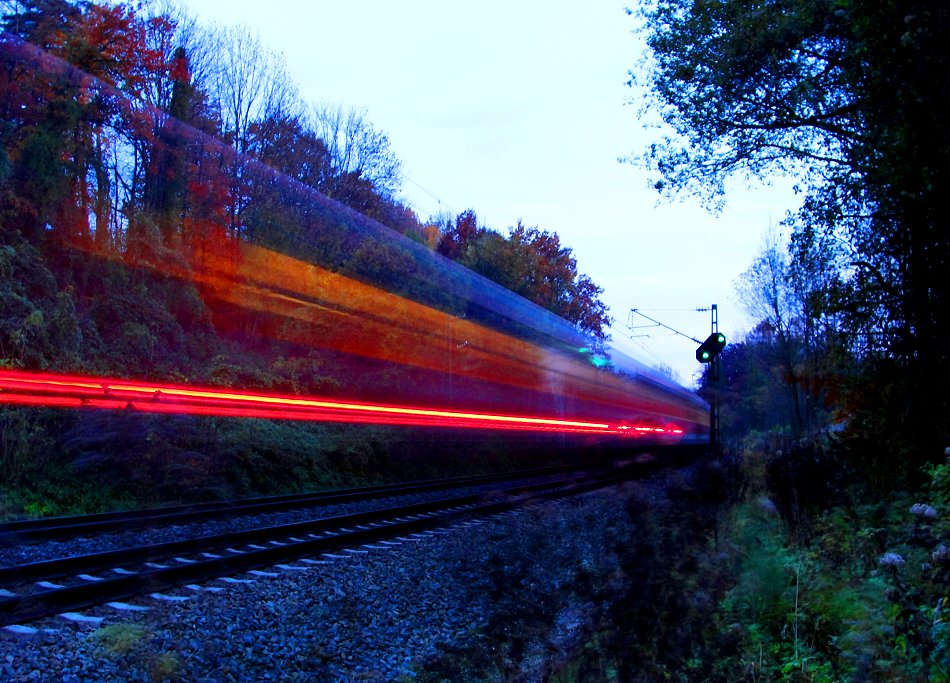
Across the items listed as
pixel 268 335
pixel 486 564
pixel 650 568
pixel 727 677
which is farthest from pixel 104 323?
pixel 727 677

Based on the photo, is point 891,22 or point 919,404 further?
point 919,404

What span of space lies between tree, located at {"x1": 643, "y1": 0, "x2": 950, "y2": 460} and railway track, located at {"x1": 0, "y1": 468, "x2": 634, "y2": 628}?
24.7ft

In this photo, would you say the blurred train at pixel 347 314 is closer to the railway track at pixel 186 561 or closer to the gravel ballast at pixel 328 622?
the railway track at pixel 186 561

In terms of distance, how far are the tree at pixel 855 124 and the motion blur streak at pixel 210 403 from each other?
1117 centimetres

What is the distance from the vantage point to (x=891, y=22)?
10.6m

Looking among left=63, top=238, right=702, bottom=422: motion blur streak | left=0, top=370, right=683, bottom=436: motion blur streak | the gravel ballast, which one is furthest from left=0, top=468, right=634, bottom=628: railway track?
left=63, top=238, right=702, bottom=422: motion blur streak

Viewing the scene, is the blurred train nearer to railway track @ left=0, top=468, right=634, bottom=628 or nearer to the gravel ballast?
railway track @ left=0, top=468, right=634, bottom=628

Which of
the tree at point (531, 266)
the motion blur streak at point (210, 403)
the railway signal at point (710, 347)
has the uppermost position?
the tree at point (531, 266)

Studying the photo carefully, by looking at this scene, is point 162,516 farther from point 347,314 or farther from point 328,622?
point 347,314

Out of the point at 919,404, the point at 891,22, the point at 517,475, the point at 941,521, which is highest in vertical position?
the point at 891,22

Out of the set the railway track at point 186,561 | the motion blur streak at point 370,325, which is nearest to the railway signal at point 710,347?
the motion blur streak at point 370,325

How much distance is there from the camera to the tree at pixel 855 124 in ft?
35.8

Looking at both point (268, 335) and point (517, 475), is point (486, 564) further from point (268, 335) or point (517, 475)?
point (268, 335)

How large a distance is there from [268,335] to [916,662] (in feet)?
81.4
